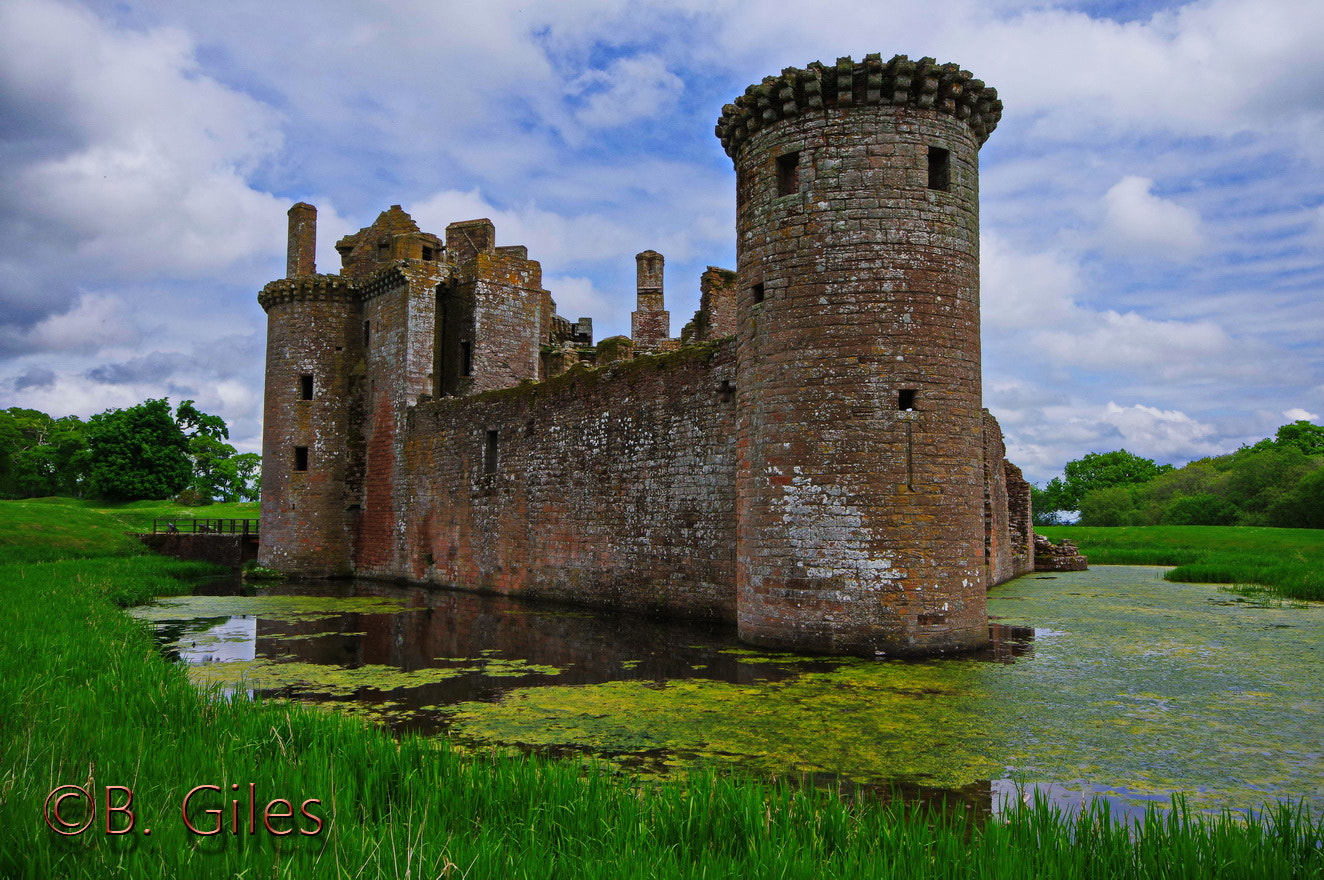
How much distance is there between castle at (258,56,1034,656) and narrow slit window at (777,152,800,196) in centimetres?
3

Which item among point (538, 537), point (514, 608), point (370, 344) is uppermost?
point (370, 344)

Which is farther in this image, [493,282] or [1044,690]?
[493,282]

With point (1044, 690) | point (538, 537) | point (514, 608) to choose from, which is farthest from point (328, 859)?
point (538, 537)

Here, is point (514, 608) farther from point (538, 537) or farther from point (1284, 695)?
point (1284, 695)

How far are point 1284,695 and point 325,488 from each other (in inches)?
871

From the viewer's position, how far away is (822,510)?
9812 mm

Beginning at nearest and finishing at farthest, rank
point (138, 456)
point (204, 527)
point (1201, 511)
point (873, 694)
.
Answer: point (873, 694)
point (204, 527)
point (1201, 511)
point (138, 456)

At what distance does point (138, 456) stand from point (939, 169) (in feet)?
182

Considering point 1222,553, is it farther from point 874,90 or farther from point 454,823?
point 454,823

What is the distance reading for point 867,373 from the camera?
9.80 m

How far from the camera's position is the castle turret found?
78.9 feet

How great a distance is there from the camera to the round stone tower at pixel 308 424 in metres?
23.5

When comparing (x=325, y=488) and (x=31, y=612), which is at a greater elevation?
(x=325, y=488)

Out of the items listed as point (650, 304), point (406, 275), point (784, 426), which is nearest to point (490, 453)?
point (406, 275)
